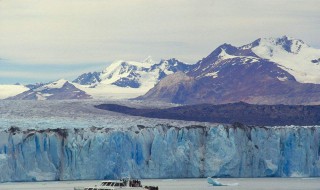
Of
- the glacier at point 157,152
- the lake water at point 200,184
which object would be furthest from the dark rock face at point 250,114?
the lake water at point 200,184

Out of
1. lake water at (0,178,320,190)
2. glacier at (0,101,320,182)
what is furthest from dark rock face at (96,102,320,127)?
lake water at (0,178,320,190)

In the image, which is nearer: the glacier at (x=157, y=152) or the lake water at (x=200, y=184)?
the lake water at (x=200, y=184)


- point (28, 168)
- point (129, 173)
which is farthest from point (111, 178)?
point (28, 168)

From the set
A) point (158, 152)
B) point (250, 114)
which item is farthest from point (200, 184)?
point (250, 114)

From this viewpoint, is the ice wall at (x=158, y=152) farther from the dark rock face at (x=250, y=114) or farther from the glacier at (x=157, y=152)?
the dark rock face at (x=250, y=114)

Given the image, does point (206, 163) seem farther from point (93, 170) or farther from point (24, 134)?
point (24, 134)

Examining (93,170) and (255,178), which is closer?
(93,170)

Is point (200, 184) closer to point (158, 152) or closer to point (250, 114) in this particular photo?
point (158, 152)

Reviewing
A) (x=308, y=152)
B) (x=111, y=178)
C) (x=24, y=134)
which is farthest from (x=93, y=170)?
(x=308, y=152)
